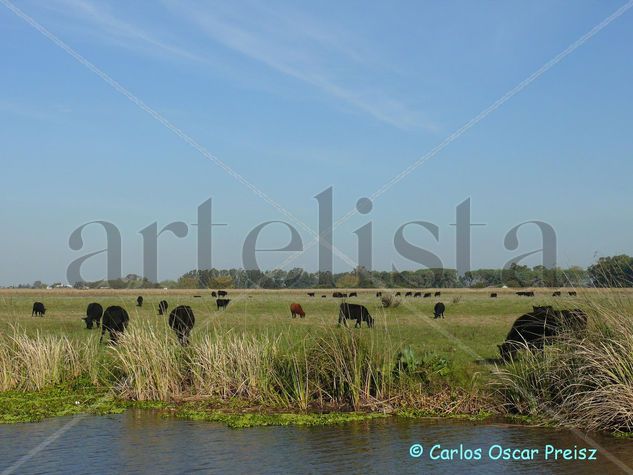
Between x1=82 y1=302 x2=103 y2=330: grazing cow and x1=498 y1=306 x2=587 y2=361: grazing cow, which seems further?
x1=82 y1=302 x2=103 y2=330: grazing cow

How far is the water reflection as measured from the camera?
8.95 metres

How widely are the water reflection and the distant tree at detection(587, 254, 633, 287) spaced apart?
3.34 metres

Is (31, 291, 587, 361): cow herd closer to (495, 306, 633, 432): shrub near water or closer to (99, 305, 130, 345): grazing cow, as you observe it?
(99, 305, 130, 345): grazing cow

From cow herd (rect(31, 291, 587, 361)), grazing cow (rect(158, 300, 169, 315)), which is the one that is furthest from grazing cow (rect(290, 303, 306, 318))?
grazing cow (rect(158, 300, 169, 315))

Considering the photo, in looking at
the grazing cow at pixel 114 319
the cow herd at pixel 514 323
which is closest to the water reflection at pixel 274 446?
the cow herd at pixel 514 323

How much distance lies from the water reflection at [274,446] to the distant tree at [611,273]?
334 cm

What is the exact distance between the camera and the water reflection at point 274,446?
8.95m

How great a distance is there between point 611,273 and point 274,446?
7.13m

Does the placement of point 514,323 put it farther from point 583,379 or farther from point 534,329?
point 583,379

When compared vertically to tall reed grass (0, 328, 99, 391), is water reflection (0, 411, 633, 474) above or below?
below

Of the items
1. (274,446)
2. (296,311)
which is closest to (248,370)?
(274,446)

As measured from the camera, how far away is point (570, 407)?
1115 cm

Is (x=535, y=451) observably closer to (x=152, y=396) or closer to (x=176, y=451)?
(x=176, y=451)

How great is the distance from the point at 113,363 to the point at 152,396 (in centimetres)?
199
